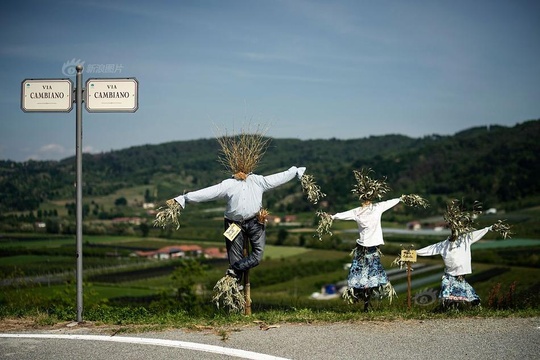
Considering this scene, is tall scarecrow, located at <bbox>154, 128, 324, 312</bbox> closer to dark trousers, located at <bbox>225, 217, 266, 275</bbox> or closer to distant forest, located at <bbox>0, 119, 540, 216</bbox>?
dark trousers, located at <bbox>225, 217, 266, 275</bbox>

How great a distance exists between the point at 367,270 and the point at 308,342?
284 cm

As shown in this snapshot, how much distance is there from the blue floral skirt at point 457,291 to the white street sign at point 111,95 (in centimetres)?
565

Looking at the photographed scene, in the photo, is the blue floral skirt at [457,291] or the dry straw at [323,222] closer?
the blue floral skirt at [457,291]

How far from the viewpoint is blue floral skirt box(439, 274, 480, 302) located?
976cm

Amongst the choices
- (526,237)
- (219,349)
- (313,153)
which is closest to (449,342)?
(219,349)

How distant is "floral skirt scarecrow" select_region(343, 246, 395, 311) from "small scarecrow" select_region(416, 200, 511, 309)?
2.29 feet

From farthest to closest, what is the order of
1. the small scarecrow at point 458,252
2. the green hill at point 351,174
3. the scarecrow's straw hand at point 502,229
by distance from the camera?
the green hill at point 351,174 → the small scarecrow at point 458,252 → the scarecrow's straw hand at point 502,229

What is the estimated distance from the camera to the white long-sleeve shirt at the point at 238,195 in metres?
9.39

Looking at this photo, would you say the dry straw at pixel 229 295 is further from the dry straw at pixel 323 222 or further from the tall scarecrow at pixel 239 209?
the dry straw at pixel 323 222

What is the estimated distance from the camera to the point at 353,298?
32.8 ft

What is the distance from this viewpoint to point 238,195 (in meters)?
9.52

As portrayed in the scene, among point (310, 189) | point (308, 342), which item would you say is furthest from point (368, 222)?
point (308, 342)

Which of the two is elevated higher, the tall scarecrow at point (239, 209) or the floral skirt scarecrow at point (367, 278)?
the tall scarecrow at point (239, 209)

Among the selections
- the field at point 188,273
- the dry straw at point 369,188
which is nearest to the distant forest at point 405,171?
the field at point 188,273
